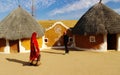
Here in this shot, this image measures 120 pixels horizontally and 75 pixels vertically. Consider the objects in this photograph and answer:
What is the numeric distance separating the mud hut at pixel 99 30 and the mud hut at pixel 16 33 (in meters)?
3.90

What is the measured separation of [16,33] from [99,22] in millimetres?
6968

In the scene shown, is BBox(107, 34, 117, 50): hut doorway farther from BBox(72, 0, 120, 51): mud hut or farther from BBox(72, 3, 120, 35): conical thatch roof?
BBox(72, 3, 120, 35): conical thatch roof

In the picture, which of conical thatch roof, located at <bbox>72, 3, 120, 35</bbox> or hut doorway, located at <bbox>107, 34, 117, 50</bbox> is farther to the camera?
hut doorway, located at <bbox>107, 34, 117, 50</bbox>

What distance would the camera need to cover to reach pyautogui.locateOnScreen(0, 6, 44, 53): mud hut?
1933 centimetres

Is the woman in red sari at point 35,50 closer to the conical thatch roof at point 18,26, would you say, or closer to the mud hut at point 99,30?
the conical thatch roof at point 18,26

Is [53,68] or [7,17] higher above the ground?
[7,17]

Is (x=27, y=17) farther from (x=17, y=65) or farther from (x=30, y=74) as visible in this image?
(x=30, y=74)

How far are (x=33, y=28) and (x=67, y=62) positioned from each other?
696 cm

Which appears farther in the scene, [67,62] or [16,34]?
[16,34]

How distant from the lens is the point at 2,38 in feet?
64.4

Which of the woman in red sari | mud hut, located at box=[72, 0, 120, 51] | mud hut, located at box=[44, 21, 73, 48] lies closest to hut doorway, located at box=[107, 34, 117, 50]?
mud hut, located at box=[72, 0, 120, 51]

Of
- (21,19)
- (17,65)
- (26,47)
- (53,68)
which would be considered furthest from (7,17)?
(53,68)

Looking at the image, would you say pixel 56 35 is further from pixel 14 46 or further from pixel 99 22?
pixel 99 22

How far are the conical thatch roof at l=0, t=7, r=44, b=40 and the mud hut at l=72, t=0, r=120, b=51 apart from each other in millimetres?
3871
